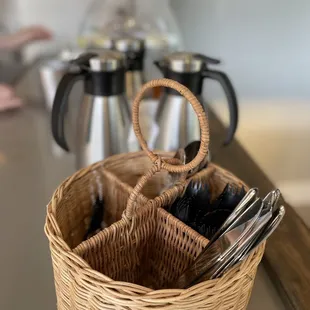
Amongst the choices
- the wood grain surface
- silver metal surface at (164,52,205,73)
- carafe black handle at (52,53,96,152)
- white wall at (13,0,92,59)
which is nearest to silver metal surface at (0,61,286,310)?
the wood grain surface

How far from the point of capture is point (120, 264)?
1.64ft

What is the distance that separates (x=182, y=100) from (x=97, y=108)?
5.3 inches

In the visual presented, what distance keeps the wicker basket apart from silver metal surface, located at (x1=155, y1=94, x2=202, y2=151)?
0.31ft

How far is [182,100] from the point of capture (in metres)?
0.66

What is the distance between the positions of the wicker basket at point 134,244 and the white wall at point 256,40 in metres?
0.62

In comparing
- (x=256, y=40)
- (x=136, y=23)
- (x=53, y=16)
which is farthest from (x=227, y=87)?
(x=53, y=16)

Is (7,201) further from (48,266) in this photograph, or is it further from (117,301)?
(117,301)

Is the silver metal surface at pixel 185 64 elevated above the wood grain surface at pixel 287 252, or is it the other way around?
the silver metal surface at pixel 185 64

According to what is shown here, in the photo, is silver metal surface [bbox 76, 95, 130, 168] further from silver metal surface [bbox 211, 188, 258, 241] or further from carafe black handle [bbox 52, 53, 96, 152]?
silver metal surface [bbox 211, 188, 258, 241]

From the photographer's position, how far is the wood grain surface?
21.5 inches

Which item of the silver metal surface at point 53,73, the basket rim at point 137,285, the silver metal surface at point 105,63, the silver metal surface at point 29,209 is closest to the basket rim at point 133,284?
the basket rim at point 137,285

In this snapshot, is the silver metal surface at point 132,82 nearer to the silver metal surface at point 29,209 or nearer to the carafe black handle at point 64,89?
the silver metal surface at point 29,209

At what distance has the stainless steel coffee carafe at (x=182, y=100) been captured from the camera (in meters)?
0.64

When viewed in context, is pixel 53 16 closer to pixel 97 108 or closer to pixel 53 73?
pixel 53 73
